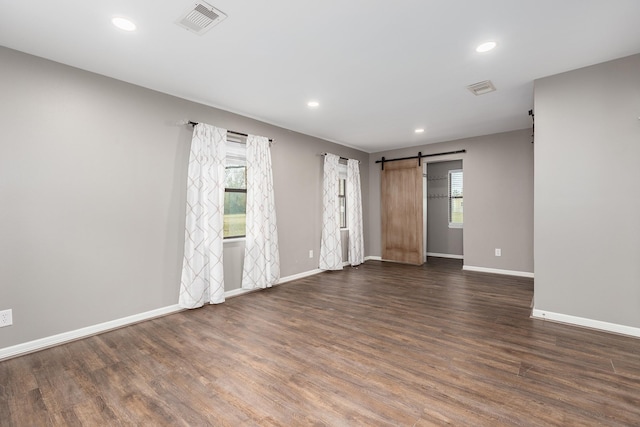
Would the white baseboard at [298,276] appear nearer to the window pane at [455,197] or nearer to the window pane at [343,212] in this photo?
the window pane at [343,212]

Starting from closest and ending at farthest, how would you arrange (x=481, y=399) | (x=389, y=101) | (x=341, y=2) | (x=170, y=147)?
1. (x=481, y=399)
2. (x=341, y=2)
3. (x=170, y=147)
4. (x=389, y=101)

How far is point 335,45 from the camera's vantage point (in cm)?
249

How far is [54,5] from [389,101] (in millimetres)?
3260

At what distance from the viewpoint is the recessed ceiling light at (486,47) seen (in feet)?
8.16

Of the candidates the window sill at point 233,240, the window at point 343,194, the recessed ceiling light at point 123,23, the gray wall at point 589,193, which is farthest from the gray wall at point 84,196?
the gray wall at point 589,193

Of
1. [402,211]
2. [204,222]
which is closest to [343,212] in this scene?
[402,211]

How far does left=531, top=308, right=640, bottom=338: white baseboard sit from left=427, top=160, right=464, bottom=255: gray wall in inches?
163

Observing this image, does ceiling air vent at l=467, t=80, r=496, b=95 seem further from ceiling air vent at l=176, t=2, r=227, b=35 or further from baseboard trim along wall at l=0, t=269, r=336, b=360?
baseboard trim along wall at l=0, t=269, r=336, b=360

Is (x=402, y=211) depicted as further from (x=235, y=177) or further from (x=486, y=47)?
(x=486, y=47)

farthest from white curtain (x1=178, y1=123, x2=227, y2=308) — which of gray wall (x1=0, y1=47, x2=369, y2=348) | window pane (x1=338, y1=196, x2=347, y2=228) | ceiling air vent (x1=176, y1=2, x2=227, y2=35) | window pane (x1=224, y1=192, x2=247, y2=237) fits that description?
window pane (x1=338, y1=196, x2=347, y2=228)

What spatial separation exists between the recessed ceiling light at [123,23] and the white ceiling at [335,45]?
44 millimetres

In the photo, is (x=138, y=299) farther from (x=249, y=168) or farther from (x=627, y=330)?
(x=627, y=330)

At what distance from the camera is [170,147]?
3.50m

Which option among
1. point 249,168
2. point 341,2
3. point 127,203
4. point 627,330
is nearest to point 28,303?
point 127,203
